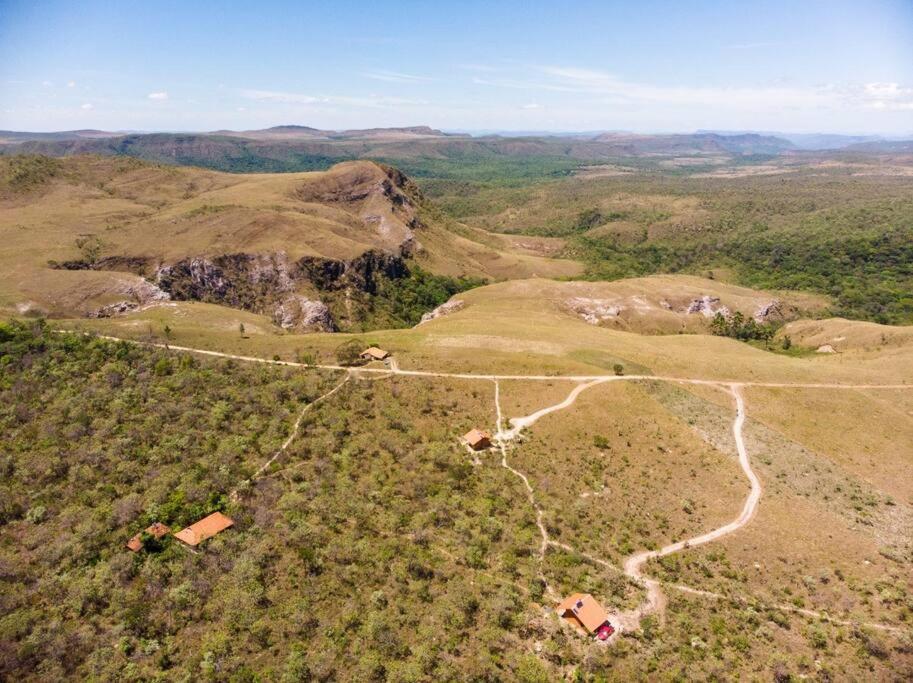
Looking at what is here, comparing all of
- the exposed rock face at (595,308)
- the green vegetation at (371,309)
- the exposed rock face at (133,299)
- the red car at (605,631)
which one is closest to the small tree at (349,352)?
the red car at (605,631)

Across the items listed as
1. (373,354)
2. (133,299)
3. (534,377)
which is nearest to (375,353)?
(373,354)

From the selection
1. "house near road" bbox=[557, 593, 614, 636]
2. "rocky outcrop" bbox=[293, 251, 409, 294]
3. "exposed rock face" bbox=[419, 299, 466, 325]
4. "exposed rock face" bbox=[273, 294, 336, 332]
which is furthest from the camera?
"rocky outcrop" bbox=[293, 251, 409, 294]

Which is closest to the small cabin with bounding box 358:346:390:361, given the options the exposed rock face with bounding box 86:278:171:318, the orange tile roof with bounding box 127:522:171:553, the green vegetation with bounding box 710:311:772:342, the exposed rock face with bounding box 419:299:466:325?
the orange tile roof with bounding box 127:522:171:553

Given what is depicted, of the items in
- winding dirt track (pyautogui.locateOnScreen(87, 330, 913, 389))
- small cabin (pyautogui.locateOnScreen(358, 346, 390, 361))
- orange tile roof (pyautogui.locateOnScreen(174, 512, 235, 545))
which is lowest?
orange tile roof (pyautogui.locateOnScreen(174, 512, 235, 545))

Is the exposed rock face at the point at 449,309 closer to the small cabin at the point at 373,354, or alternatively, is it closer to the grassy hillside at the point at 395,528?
the small cabin at the point at 373,354

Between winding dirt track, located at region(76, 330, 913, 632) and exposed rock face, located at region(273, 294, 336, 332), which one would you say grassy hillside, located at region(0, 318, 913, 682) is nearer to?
winding dirt track, located at region(76, 330, 913, 632)

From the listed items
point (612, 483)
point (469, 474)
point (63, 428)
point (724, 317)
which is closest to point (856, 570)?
point (612, 483)

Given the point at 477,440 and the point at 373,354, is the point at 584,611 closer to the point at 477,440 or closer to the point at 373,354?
the point at 477,440
